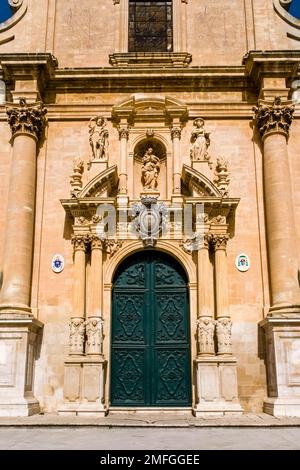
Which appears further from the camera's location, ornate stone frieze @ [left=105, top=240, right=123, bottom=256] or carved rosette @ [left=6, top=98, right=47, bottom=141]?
carved rosette @ [left=6, top=98, right=47, bottom=141]

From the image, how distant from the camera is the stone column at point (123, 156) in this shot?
1287cm

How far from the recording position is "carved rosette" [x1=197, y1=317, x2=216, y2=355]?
37.2 feet

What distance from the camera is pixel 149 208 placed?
41.2 ft

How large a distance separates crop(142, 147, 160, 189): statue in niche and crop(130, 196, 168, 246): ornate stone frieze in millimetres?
618

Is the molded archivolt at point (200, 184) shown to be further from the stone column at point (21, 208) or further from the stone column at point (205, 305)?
the stone column at point (21, 208)

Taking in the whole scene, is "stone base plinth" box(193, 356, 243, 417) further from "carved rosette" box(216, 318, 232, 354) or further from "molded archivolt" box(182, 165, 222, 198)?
"molded archivolt" box(182, 165, 222, 198)

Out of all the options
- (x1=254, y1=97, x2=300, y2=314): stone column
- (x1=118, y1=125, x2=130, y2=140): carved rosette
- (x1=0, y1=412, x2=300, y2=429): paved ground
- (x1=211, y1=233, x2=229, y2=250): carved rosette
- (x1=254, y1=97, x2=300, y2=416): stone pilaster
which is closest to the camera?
(x1=0, y1=412, x2=300, y2=429): paved ground

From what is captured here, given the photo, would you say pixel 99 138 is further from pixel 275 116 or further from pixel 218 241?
pixel 275 116

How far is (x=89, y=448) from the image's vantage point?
680 centimetres

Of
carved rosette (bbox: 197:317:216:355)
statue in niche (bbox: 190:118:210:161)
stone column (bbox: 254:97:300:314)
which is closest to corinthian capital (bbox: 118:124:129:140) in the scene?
statue in niche (bbox: 190:118:210:161)

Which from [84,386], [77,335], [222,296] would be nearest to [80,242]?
[77,335]

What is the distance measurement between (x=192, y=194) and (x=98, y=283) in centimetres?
297

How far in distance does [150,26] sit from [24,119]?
444 centimetres
